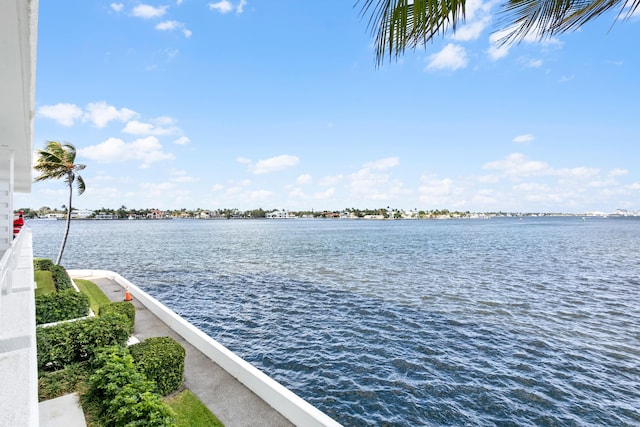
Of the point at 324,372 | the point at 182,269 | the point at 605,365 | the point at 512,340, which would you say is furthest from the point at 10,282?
the point at 182,269

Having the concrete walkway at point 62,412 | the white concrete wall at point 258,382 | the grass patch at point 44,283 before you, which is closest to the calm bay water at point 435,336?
the white concrete wall at point 258,382

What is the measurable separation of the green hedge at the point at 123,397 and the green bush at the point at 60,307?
4.51 metres

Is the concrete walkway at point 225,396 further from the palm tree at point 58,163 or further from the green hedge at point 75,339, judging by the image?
the palm tree at point 58,163

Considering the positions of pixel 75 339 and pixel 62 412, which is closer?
pixel 62 412

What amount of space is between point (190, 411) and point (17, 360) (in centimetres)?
457

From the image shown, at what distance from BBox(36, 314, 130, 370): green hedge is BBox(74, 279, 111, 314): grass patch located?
6991 mm

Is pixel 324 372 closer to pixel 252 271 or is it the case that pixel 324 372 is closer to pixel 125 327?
pixel 125 327

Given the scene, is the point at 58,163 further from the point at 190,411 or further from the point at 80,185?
the point at 190,411

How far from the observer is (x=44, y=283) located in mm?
15766

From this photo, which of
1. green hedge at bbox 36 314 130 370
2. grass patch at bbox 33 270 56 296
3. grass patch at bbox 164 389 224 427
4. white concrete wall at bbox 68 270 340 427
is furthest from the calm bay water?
grass patch at bbox 33 270 56 296

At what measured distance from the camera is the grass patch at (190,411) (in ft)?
21.6

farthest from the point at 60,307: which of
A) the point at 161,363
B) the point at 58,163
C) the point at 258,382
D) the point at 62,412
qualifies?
the point at 58,163

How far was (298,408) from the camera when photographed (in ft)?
21.7

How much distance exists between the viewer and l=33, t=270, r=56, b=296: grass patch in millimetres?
14284
